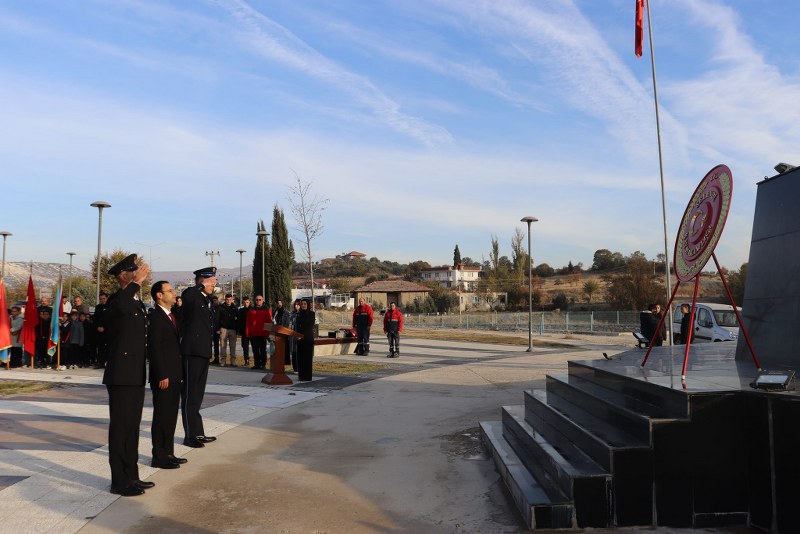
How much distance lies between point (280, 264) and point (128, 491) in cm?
4051

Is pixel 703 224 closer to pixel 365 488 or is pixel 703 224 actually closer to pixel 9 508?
pixel 365 488

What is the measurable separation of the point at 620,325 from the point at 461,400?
2699cm

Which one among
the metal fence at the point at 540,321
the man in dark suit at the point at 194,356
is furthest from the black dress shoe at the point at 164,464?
the metal fence at the point at 540,321

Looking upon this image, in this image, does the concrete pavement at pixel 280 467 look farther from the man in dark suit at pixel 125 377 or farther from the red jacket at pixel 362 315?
the red jacket at pixel 362 315

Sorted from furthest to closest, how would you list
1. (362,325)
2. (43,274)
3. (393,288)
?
1. (43,274)
2. (393,288)
3. (362,325)

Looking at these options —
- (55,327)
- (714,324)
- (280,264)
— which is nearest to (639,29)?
(714,324)

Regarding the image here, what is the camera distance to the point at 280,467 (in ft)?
20.9

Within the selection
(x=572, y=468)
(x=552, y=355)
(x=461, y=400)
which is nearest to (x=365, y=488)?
(x=572, y=468)

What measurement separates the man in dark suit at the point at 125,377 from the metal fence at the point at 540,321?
30.4m

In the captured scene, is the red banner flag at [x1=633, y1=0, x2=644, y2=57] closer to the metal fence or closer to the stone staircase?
the stone staircase

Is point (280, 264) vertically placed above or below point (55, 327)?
above

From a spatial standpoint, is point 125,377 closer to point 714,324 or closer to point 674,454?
point 674,454

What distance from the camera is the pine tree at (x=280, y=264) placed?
144 ft

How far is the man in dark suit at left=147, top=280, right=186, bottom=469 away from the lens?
6.14m
